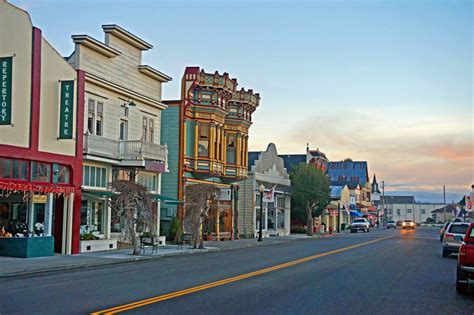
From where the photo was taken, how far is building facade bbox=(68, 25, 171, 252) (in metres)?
28.9

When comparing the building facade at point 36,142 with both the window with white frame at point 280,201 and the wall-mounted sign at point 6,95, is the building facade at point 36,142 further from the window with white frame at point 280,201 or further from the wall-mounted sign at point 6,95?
the window with white frame at point 280,201

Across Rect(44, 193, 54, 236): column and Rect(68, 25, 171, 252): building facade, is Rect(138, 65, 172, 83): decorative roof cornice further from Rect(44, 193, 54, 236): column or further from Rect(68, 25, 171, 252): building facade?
Rect(44, 193, 54, 236): column

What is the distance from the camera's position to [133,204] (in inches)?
1060

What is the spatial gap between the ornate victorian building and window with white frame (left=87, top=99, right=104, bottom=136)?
9.36m

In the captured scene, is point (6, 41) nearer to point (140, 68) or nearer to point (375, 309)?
point (140, 68)

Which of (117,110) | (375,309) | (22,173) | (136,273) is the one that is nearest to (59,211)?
(22,173)

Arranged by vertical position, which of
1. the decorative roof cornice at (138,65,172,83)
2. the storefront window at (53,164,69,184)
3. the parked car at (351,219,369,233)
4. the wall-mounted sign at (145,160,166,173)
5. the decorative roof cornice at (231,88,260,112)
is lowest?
the parked car at (351,219,369,233)

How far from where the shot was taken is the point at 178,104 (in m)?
40.0

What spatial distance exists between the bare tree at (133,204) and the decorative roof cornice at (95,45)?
21.6ft

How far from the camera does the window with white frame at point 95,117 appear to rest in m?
29.3

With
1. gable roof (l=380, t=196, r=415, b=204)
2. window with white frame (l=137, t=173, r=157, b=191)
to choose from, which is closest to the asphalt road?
window with white frame (l=137, t=173, r=157, b=191)

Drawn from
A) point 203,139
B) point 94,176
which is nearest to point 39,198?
point 94,176

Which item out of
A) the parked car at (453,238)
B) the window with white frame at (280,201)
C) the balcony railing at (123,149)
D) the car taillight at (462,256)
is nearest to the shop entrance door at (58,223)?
the balcony railing at (123,149)

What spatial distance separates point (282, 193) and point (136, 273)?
39.4 meters
